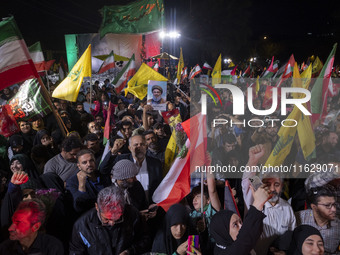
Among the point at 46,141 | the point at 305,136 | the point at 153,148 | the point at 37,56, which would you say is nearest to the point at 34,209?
the point at 153,148

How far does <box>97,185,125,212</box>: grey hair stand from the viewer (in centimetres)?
283

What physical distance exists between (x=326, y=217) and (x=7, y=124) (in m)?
4.96

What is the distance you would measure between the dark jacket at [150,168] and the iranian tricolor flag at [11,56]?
1.52 meters

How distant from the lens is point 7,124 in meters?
5.60

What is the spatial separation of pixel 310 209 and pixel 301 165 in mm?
1785

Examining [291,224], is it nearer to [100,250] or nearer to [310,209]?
[310,209]

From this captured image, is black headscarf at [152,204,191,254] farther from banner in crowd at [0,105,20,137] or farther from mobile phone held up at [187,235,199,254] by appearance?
banner in crowd at [0,105,20,137]

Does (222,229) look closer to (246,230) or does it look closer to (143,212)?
(246,230)

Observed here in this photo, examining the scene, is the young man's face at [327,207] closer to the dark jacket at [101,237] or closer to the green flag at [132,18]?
the dark jacket at [101,237]

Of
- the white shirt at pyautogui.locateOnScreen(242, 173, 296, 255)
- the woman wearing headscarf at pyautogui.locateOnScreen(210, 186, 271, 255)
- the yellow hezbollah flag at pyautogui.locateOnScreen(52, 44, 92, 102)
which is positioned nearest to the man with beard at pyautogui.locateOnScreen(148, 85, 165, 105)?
the yellow hezbollah flag at pyautogui.locateOnScreen(52, 44, 92, 102)

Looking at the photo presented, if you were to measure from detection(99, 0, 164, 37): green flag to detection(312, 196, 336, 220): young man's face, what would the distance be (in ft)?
26.1

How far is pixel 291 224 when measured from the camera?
3314 millimetres

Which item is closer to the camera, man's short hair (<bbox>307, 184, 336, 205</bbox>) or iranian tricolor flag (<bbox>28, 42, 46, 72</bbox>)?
man's short hair (<bbox>307, 184, 336, 205</bbox>)

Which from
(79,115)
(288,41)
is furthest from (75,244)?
(288,41)
